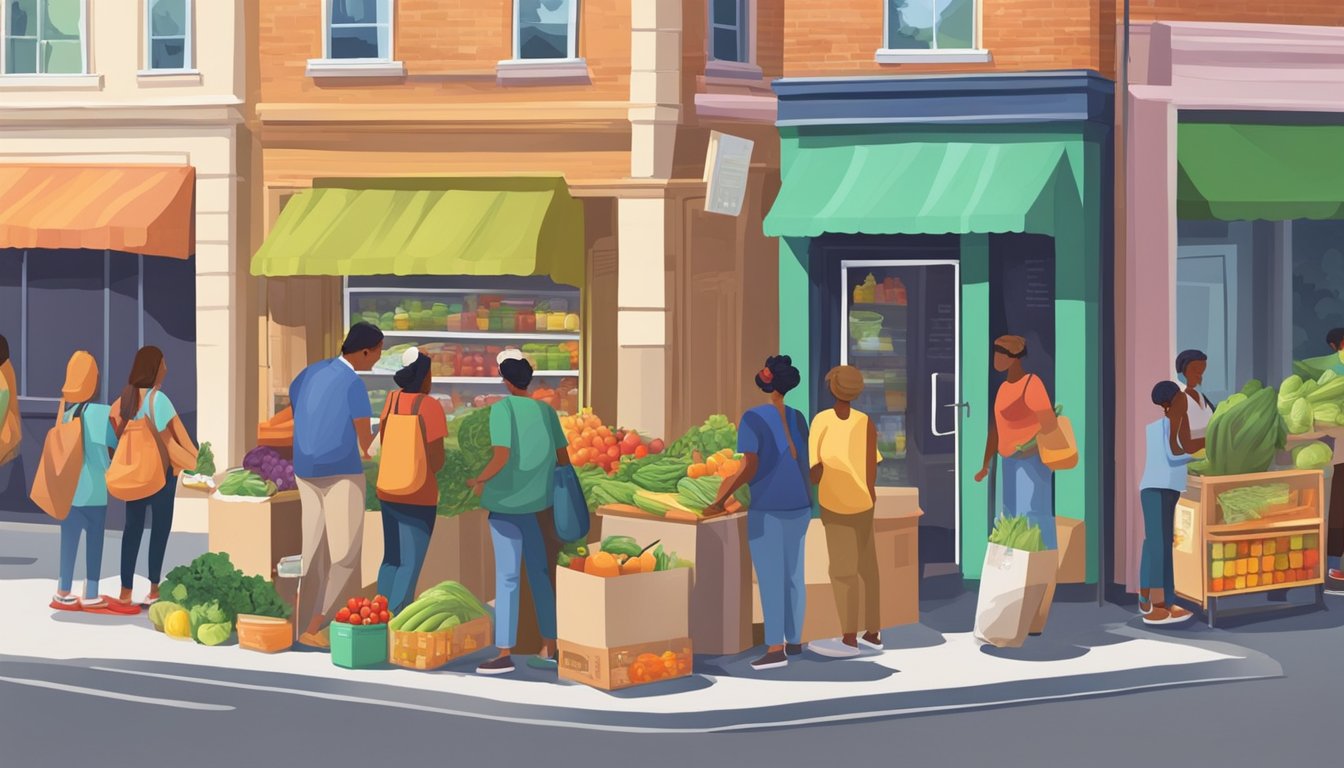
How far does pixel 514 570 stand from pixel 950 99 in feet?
20.4

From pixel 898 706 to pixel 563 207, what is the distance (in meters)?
7.59

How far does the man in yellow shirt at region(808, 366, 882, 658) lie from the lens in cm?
1316

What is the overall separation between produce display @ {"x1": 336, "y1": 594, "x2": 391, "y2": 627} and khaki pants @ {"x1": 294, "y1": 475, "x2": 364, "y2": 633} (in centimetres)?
38

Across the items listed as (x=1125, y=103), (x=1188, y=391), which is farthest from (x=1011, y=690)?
(x=1125, y=103)

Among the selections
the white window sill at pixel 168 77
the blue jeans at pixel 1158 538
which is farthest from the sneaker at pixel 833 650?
the white window sill at pixel 168 77

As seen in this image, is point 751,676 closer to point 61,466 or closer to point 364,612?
point 364,612

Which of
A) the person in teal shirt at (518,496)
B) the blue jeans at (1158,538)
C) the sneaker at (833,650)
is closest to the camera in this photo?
the person in teal shirt at (518,496)

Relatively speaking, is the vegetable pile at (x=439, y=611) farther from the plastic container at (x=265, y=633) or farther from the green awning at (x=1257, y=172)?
the green awning at (x=1257, y=172)

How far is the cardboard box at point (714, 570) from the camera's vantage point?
513 inches

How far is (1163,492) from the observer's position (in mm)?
14539

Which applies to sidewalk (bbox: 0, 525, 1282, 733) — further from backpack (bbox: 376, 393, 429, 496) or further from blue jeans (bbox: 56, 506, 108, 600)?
backpack (bbox: 376, 393, 429, 496)

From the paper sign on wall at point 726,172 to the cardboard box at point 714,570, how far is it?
523 centimetres

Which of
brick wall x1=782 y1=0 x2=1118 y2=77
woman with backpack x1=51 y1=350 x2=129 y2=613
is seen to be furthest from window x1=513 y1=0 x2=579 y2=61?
woman with backpack x1=51 y1=350 x2=129 y2=613

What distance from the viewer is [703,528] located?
13008mm
